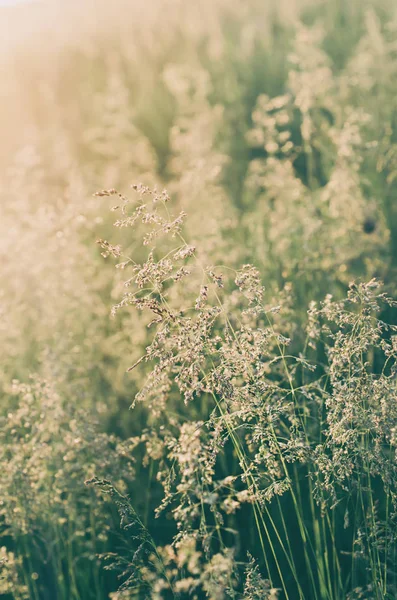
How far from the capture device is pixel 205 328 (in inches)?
59.3

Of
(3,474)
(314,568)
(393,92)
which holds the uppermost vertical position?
(393,92)

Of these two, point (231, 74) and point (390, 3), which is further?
point (390, 3)

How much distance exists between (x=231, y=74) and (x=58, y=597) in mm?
4882

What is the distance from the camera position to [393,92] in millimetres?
4070

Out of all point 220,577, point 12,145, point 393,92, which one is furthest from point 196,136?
point 220,577

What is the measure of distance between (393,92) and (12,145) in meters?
3.73

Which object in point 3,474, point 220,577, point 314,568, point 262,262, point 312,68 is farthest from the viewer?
point 312,68

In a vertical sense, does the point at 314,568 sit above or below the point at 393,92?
below

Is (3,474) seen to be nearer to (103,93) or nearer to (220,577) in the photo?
(220,577)

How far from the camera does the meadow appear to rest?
1.53 m

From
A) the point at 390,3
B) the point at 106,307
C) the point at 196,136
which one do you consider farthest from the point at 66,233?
the point at 390,3

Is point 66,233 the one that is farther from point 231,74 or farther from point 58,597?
point 231,74

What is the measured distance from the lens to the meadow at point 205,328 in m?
1.53

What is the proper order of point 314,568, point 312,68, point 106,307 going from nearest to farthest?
point 314,568, point 106,307, point 312,68
